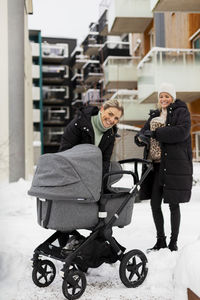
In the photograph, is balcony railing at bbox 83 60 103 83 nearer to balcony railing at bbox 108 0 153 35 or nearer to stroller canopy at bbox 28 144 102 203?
balcony railing at bbox 108 0 153 35

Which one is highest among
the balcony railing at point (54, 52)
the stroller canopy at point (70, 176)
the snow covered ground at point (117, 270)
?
Answer: the balcony railing at point (54, 52)

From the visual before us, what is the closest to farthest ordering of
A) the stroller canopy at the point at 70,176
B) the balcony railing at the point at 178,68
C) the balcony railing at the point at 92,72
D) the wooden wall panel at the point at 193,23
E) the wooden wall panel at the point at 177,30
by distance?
the stroller canopy at the point at 70,176 → the balcony railing at the point at 178,68 → the wooden wall panel at the point at 193,23 → the wooden wall panel at the point at 177,30 → the balcony railing at the point at 92,72

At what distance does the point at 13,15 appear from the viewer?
779 cm

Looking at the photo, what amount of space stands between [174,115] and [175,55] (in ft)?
23.5

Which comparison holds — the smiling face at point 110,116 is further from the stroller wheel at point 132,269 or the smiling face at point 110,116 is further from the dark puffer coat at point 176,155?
the stroller wheel at point 132,269

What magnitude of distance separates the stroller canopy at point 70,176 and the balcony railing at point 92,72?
2752 cm

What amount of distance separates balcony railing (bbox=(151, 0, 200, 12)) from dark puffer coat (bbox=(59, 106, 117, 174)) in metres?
6.67

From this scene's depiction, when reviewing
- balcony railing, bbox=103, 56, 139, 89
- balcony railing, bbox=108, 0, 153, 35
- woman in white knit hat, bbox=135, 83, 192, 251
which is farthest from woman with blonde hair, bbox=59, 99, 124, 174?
balcony railing, bbox=103, 56, 139, 89

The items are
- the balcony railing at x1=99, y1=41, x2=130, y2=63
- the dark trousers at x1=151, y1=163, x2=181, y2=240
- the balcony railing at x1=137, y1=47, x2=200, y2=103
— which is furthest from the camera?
the balcony railing at x1=99, y1=41, x2=130, y2=63

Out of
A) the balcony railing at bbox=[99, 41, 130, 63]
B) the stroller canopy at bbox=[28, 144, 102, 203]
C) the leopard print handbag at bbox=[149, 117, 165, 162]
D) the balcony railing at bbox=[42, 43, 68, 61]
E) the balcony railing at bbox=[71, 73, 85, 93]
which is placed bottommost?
the stroller canopy at bbox=[28, 144, 102, 203]

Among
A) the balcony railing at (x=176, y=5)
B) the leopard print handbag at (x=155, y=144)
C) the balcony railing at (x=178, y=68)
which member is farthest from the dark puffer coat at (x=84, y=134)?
the balcony railing at (x=178, y=68)

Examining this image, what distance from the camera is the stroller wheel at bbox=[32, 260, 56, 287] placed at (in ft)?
8.99

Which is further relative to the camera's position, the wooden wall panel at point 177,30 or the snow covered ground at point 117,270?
the wooden wall panel at point 177,30

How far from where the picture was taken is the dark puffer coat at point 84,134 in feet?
9.41
